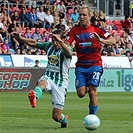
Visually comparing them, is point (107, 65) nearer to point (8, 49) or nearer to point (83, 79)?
point (8, 49)

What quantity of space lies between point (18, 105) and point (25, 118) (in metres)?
4.51

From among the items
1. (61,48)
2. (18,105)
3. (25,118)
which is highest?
(61,48)

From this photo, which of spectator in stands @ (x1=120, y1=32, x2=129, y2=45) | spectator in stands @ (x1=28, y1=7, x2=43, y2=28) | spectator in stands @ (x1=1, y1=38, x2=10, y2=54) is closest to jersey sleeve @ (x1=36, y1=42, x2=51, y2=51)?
spectator in stands @ (x1=1, y1=38, x2=10, y2=54)

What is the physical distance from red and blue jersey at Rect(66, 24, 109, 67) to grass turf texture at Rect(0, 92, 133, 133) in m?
1.35

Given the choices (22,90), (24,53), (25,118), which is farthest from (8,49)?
(25,118)

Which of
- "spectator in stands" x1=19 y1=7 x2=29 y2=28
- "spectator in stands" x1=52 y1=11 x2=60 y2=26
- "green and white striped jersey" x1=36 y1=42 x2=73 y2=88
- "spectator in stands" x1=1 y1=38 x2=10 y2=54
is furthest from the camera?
"spectator in stands" x1=52 y1=11 x2=60 y2=26

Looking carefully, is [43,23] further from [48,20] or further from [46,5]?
[46,5]

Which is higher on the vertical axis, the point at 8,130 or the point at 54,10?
the point at 8,130

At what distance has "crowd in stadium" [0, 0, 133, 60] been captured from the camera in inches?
1188

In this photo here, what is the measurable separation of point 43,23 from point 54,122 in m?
19.7

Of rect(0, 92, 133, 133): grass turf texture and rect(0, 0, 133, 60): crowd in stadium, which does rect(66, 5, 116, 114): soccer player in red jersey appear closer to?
rect(0, 92, 133, 133): grass turf texture

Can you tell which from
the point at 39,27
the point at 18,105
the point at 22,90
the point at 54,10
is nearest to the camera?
the point at 18,105

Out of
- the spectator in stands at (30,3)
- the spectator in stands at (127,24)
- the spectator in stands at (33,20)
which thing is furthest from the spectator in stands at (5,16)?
the spectator in stands at (127,24)

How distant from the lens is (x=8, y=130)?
11.9 meters
